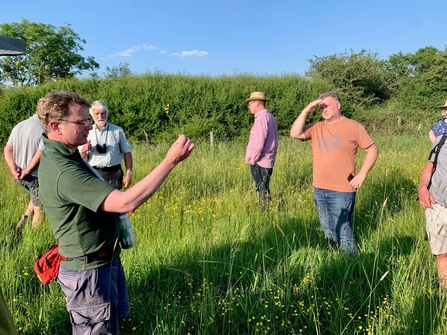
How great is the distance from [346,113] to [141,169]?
1514 cm

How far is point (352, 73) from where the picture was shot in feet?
77.4

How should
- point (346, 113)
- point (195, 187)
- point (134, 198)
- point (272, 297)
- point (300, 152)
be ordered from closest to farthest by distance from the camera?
point (134, 198) < point (272, 297) < point (195, 187) < point (300, 152) < point (346, 113)

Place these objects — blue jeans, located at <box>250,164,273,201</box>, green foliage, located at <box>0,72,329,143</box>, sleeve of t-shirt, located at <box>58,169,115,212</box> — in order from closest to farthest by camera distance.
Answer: sleeve of t-shirt, located at <box>58,169,115,212</box> < blue jeans, located at <box>250,164,273,201</box> < green foliage, located at <box>0,72,329,143</box>

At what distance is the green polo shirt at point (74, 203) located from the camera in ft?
5.03

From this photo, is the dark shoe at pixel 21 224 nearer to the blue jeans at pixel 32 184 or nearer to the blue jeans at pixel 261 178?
the blue jeans at pixel 32 184

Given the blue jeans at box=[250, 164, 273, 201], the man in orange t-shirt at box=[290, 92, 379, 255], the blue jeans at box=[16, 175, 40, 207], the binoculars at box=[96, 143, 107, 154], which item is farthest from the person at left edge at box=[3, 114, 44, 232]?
the man in orange t-shirt at box=[290, 92, 379, 255]

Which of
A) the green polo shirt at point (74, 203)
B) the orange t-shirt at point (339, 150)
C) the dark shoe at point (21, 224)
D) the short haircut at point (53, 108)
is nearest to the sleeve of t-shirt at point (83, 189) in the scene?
the green polo shirt at point (74, 203)

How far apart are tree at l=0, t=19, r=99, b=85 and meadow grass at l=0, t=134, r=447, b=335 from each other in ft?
95.3

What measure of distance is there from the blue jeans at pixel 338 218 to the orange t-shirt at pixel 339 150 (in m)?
0.09

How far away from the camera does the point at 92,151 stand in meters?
4.30

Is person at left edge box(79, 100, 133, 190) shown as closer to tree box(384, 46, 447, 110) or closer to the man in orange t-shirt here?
the man in orange t-shirt

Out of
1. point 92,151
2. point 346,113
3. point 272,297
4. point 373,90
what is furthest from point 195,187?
point 373,90

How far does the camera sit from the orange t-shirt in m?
3.36

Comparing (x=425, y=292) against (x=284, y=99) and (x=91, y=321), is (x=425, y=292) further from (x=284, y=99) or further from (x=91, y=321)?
(x=284, y=99)
